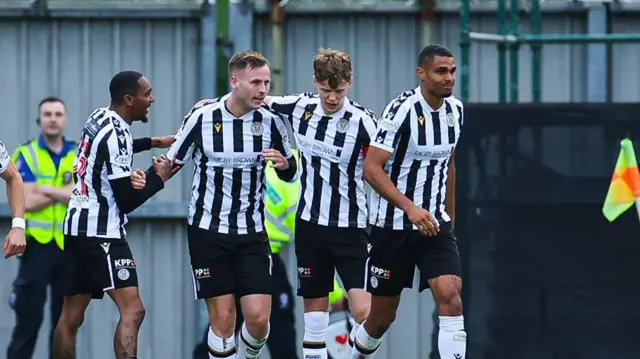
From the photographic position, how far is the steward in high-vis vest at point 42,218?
456 inches

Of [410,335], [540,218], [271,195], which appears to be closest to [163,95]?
[271,195]

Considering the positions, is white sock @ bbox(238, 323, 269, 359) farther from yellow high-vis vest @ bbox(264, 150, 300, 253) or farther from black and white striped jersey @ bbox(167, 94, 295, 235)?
yellow high-vis vest @ bbox(264, 150, 300, 253)

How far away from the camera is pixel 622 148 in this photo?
34.2ft

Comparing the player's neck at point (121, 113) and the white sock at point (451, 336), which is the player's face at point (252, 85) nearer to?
the player's neck at point (121, 113)

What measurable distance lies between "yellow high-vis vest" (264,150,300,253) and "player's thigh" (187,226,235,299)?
2.13 meters

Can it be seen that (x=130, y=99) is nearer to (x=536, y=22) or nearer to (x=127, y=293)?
(x=127, y=293)

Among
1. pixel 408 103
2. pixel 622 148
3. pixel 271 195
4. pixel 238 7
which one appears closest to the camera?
pixel 408 103

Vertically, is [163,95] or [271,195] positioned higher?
[163,95]

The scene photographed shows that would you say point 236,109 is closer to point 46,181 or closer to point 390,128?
→ point 390,128

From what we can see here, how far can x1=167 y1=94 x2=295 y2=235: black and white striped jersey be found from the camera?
9359 mm

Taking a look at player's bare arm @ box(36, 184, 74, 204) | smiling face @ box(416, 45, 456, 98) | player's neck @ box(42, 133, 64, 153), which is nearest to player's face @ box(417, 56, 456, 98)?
smiling face @ box(416, 45, 456, 98)

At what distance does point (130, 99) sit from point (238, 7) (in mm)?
3304

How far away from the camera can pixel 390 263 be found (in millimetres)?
9328

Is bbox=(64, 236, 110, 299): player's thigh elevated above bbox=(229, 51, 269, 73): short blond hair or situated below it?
below
